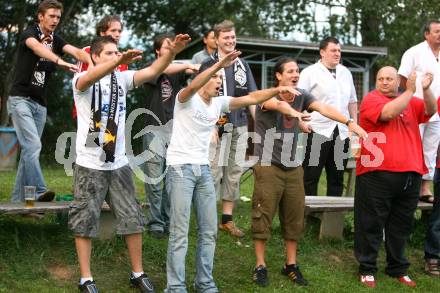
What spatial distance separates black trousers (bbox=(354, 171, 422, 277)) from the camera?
6312 millimetres

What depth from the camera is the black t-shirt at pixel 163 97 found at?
6.69 meters

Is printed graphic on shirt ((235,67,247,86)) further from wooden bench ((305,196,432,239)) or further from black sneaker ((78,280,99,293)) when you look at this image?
black sneaker ((78,280,99,293))

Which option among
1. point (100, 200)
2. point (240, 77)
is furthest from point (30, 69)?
point (240, 77)

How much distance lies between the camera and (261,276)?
6.12 m

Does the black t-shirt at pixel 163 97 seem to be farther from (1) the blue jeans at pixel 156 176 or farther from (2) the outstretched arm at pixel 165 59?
(2) the outstretched arm at pixel 165 59

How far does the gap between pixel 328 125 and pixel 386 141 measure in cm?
143

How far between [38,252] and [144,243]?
39.6 inches

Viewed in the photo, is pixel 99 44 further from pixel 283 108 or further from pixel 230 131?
pixel 230 131

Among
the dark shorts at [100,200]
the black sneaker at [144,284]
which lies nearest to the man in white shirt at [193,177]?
the black sneaker at [144,284]

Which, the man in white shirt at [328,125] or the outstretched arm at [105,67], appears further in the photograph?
the man in white shirt at [328,125]

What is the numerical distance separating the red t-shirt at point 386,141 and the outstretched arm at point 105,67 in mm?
2390

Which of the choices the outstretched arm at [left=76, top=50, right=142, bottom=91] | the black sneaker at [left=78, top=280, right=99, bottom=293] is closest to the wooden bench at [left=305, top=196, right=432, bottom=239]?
the black sneaker at [left=78, top=280, right=99, bottom=293]

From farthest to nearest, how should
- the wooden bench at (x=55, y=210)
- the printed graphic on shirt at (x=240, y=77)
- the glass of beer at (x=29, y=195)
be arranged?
the printed graphic on shirt at (x=240, y=77) → the glass of beer at (x=29, y=195) → the wooden bench at (x=55, y=210)

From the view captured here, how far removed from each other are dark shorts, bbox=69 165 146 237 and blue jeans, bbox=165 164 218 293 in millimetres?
322
